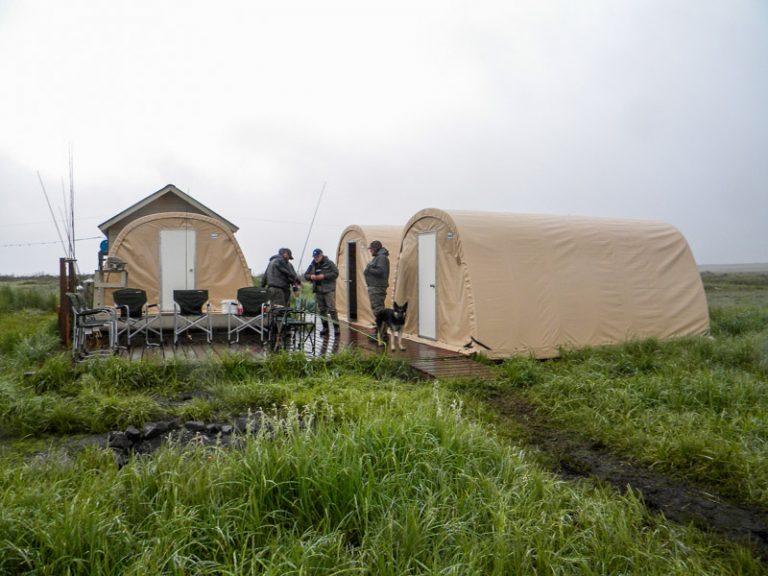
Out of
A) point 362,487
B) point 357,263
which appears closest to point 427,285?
point 357,263

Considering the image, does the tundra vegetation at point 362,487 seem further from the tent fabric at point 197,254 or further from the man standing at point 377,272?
the tent fabric at point 197,254

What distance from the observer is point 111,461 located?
4.14 metres

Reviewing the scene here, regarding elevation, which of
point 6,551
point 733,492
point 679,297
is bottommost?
point 733,492

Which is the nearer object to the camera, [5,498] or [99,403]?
[5,498]

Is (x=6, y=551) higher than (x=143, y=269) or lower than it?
lower

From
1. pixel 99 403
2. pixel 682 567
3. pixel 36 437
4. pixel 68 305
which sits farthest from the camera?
pixel 68 305

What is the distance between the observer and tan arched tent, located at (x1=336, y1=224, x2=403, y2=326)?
13.8 meters

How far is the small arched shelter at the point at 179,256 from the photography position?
1215cm

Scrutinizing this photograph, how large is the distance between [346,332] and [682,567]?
9.38 meters

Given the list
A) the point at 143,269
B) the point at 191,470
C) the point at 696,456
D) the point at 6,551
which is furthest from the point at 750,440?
the point at 143,269

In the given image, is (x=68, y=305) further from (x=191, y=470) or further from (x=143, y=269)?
(x=191, y=470)

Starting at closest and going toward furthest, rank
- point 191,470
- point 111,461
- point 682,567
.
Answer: point 682,567 → point 191,470 → point 111,461

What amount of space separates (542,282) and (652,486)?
18.6 feet

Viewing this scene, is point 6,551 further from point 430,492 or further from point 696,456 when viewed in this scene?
point 696,456
